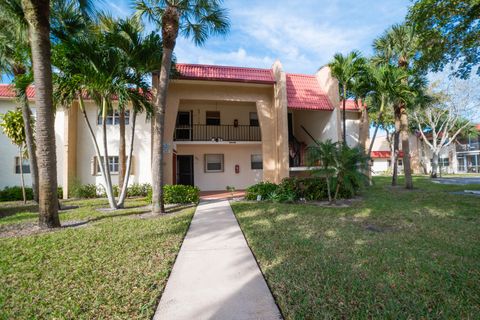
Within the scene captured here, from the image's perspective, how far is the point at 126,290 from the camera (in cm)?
317

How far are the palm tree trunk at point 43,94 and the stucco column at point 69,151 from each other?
7.75 metres

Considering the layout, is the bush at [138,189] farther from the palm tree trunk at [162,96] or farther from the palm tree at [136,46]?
the palm tree trunk at [162,96]

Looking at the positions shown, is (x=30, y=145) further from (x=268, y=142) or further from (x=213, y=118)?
(x=268, y=142)

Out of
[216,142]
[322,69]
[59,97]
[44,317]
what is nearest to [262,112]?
[216,142]

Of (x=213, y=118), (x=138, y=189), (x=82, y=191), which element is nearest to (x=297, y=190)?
(x=213, y=118)

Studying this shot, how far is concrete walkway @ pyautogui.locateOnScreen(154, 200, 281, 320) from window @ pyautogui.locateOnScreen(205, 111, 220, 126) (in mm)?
11454

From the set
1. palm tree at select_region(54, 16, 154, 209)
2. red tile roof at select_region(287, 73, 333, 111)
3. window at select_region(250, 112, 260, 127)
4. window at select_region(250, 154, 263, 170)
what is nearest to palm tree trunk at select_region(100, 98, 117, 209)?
palm tree at select_region(54, 16, 154, 209)

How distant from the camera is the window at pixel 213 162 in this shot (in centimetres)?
1590

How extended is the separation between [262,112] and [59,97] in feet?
29.2

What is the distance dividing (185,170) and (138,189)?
332 cm

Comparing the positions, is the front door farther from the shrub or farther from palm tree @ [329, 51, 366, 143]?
palm tree @ [329, 51, 366, 143]

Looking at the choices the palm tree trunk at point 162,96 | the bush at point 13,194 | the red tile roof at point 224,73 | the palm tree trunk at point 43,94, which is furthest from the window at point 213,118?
the bush at point 13,194

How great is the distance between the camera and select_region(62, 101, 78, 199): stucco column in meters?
12.8

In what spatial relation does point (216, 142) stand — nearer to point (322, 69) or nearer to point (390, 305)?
point (322, 69)
